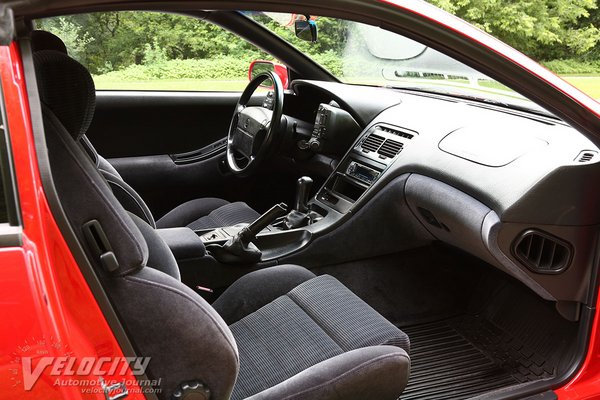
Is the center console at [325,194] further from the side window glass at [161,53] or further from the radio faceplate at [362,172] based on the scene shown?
the side window glass at [161,53]

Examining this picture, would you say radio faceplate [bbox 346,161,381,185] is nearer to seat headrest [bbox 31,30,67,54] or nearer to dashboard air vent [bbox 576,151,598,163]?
dashboard air vent [bbox 576,151,598,163]

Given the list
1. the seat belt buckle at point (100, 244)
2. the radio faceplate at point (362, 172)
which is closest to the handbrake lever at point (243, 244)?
the radio faceplate at point (362, 172)

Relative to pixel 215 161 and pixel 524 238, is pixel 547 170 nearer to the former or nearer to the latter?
pixel 524 238

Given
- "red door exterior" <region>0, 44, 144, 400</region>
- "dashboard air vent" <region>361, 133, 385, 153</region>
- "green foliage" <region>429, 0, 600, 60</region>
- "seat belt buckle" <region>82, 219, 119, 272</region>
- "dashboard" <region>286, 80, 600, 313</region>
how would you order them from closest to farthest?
"red door exterior" <region>0, 44, 144, 400</region> → "seat belt buckle" <region>82, 219, 119, 272</region> → "dashboard" <region>286, 80, 600, 313</region> → "dashboard air vent" <region>361, 133, 385, 153</region> → "green foliage" <region>429, 0, 600, 60</region>

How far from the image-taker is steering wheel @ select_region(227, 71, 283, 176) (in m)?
3.16

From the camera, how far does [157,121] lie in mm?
3732

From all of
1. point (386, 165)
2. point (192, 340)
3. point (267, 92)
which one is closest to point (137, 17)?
point (267, 92)

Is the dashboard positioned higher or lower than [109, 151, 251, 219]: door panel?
higher

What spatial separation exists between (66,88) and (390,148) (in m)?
1.75

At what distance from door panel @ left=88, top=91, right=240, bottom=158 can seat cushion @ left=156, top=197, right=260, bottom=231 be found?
0.66 meters

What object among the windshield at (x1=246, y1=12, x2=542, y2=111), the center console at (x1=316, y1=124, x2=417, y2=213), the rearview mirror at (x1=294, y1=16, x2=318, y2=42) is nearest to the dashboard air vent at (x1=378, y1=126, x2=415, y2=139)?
the center console at (x1=316, y1=124, x2=417, y2=213)

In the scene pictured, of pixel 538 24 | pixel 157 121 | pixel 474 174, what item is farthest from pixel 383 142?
pixel 538 24

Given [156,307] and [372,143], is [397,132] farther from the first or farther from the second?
[156,307]

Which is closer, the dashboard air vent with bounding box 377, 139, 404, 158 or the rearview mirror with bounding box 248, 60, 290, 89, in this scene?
the dashboard air vent with bounding box 377, 139, 404, 158
